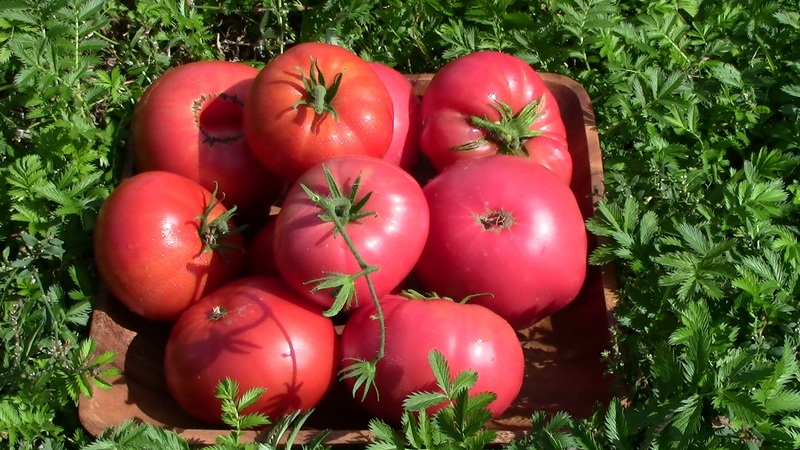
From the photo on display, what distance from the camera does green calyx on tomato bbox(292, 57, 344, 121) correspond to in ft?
5.62

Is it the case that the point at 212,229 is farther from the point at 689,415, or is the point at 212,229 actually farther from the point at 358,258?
the point at 689,415

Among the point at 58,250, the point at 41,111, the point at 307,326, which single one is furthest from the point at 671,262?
the point at 41,111

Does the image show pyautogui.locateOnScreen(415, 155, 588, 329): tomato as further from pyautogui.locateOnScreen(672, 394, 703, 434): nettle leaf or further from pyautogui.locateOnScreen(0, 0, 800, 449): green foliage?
pyautogui.locateOnScreen(672, 394, 703, 434): nettle leaf

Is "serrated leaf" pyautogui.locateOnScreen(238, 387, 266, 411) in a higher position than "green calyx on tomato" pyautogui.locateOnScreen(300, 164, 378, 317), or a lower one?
lower

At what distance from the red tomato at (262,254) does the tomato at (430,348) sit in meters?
0.27

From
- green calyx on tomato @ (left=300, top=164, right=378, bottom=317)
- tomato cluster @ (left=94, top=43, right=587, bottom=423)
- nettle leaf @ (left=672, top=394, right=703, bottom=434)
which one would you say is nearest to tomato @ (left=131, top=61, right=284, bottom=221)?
tomato cluster @ (left=94, top=43, right=587, bottom=423)

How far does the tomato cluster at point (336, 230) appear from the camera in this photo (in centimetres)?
162

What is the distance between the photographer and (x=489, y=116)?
6.36 feet

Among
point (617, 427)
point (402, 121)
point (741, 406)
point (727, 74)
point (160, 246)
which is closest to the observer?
point (741, 406)

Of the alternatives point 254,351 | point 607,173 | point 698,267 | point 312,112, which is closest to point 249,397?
point 254,351

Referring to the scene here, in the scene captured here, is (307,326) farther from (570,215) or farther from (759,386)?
(759,386)

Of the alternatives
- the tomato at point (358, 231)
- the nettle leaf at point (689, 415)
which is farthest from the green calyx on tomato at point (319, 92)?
the nettle leaf at point (689, 415)

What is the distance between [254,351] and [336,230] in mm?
289

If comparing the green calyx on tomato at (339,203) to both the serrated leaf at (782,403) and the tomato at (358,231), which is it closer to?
the tomato at (358,231)
